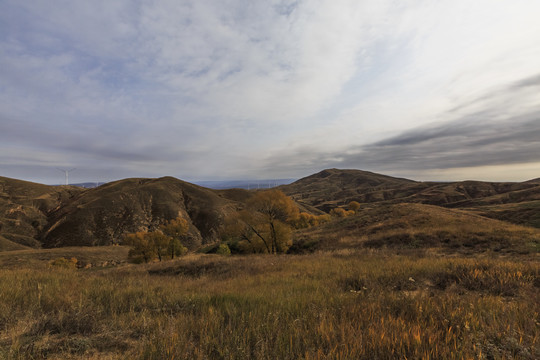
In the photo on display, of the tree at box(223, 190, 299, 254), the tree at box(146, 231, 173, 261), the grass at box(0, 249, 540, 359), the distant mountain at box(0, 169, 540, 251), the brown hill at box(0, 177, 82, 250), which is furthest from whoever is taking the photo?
the distant mountain at box(0, 169, 540, 251)

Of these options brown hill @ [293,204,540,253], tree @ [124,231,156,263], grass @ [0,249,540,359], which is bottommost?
tree @ [124,231,156,263]

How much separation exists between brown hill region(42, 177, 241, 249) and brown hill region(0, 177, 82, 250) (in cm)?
547

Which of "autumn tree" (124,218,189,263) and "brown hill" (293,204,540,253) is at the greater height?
"brown hill" (293,204,540,253)

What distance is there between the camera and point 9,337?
11.2ft

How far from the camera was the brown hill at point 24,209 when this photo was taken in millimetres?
95750

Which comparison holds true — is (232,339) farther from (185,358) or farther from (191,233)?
(191,233)

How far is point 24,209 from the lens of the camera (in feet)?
380

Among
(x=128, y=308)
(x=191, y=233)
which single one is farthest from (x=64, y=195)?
(x=128, y=308)

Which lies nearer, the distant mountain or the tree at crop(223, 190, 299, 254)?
the tree at crop(223, 190, 299, 254)

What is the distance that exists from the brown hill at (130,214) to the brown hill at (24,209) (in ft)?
17.9

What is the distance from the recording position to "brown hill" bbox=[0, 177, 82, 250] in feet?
314

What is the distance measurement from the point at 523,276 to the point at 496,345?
486cm

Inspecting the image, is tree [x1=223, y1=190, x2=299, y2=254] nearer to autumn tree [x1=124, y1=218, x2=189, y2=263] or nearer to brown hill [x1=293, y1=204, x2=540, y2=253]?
brown hill [x1=293, y1=204, x2=540, y2=253]

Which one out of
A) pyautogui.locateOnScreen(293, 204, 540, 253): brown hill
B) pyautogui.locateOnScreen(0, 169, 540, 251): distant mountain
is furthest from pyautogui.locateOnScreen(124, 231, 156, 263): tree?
pyautogui.locateOnScreen(0, 169, 540, 251): distant mountain
